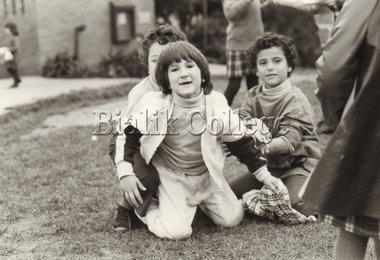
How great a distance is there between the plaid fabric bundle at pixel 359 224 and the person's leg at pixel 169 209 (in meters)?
1.01

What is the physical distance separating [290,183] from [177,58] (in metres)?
1.08

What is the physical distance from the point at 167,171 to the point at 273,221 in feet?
2.31

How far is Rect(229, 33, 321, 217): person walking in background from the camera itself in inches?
107

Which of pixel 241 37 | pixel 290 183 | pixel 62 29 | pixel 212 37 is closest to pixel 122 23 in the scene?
pixel 62 29

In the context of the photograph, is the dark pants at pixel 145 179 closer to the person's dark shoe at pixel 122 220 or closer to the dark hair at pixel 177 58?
the person's dark shoe at pixel 122 220

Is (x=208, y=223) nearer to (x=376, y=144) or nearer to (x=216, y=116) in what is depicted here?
(x=216, y=116)

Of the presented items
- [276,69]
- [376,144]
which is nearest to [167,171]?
[276,69]

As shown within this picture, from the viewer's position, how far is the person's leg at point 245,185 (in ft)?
9.71

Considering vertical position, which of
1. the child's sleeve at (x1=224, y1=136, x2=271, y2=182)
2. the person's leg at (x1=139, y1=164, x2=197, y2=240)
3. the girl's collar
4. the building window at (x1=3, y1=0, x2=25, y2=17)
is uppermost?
the building window at (x1=3, y1=0, x2=25, y2=17)

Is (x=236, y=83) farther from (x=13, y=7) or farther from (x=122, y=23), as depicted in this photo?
(x=13, y=7)

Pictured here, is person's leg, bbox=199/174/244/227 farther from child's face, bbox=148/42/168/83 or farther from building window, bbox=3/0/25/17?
building window, bbox=3/0/25/17

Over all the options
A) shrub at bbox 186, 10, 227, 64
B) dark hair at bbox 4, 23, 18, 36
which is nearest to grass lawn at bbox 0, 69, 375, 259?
dark hair at bbox 4, 23, 18, 36

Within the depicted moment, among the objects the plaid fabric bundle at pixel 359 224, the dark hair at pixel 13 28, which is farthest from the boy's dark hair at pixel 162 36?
the dark hair at pixel 13 28

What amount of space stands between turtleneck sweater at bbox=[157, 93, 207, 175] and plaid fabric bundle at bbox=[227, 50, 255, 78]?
88.7 inches
